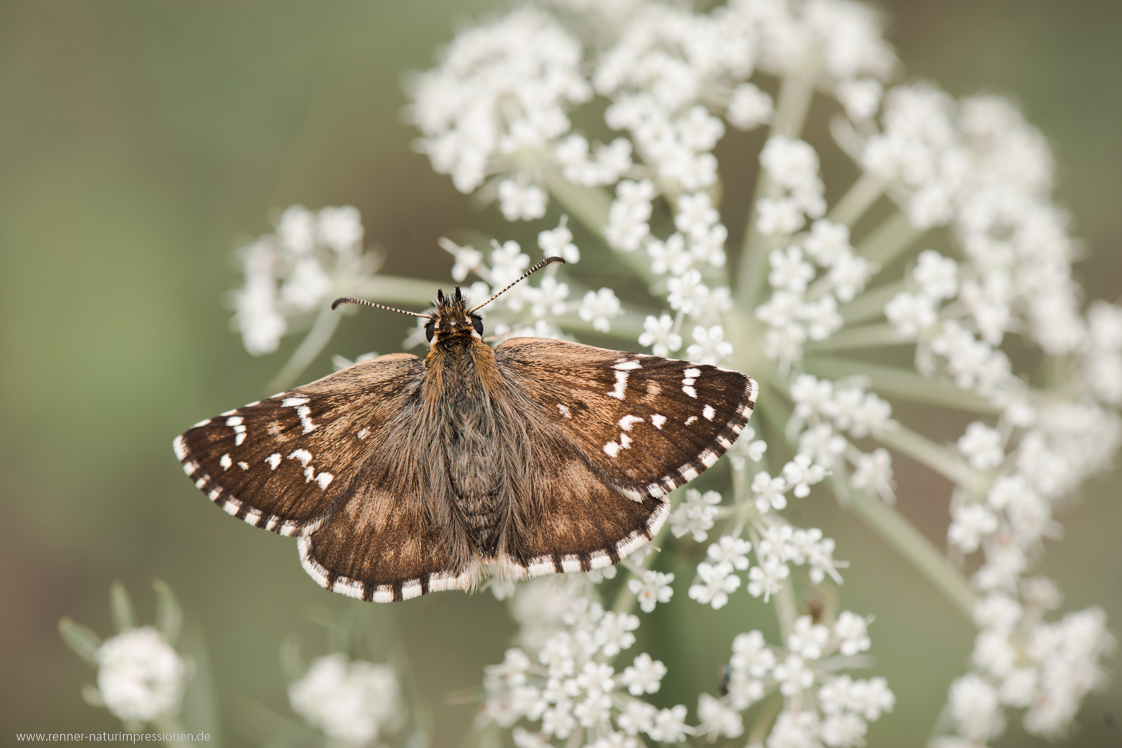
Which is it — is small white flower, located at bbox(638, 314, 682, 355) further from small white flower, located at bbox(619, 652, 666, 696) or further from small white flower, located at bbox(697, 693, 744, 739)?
small white flower, located at bbox(697, 693, 744, 739)

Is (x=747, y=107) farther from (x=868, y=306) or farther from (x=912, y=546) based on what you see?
(x=912, y=546)

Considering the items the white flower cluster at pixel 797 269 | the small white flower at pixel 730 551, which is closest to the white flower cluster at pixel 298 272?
the white flower cluster at pixel 797 269

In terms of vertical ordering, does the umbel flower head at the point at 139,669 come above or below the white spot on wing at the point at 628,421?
below

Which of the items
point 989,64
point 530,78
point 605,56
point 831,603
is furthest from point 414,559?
point 989,64

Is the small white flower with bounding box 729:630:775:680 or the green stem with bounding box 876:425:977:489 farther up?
the green stem with bounding box 876:425:977:489

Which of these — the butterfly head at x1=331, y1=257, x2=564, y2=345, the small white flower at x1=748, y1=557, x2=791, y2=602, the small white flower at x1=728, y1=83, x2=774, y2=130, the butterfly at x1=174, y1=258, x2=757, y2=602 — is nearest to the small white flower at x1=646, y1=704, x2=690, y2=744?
the small white flower at x1=748, y1=557, x2=791, y2=602

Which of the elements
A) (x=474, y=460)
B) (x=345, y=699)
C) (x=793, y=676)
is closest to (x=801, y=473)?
(x=793, y=676)

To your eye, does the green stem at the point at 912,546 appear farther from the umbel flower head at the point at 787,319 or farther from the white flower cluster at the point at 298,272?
the white flower cluster at the point at 298,272
